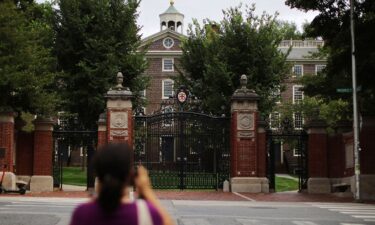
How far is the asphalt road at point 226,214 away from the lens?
13.0 metres

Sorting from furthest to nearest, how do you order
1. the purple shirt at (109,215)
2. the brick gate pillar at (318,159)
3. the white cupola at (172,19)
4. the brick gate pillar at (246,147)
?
the white cupola at (172,19), the brick gate pillar at (318,159), the brick gate pillar at (246,147), the purple shirt at (109,215)

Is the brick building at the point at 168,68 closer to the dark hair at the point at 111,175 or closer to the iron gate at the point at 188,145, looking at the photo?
the iron gate at the point at 188,145

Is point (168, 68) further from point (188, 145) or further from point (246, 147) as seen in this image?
point (246, 147)

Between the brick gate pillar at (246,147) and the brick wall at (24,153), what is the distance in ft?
26.9

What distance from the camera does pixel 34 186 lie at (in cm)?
2539

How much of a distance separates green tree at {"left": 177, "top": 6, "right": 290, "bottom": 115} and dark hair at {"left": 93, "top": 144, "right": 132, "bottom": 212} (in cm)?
3380

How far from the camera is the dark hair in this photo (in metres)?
3.14

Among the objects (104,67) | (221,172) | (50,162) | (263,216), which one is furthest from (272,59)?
(263,216)

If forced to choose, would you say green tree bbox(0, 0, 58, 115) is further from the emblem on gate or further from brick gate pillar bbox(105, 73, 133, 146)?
the emblem on gate

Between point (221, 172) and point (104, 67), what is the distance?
11529 millimetres

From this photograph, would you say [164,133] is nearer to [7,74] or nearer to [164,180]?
[164,180]

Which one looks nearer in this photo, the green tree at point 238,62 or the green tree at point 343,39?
the green tree at point 343,39

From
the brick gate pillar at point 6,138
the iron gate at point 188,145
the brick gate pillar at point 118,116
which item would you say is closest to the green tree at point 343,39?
the iron gate at point 188,145

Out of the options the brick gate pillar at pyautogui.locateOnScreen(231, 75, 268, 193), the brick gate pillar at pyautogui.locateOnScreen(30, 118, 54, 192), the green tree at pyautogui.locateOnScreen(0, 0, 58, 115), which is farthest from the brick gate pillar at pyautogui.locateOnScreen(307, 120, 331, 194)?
the green tree at pyautogui.locateOnScreen(0, 0, 58, 115)
